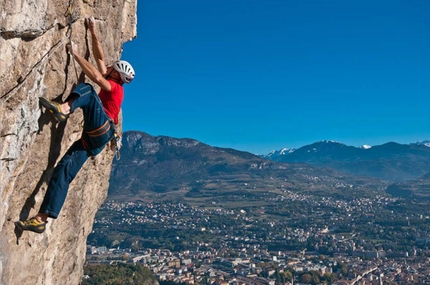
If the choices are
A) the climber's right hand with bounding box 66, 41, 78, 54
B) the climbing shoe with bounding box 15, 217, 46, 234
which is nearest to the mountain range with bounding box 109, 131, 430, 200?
the climber's right hand with bounding box 66, 41, 78, 54

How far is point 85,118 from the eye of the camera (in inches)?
227

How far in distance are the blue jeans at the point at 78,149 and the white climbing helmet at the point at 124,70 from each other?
47cm

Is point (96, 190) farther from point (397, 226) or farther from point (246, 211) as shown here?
point (246, 211)

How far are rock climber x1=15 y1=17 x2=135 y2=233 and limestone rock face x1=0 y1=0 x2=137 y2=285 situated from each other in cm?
23

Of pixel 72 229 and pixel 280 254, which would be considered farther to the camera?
pixel 280 254

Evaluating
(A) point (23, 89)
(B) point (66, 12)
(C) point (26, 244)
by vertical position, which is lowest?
(C) point (26, 244)

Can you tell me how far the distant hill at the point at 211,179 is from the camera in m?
139

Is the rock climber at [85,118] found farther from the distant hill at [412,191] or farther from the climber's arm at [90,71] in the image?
the distant hill at [412,191]

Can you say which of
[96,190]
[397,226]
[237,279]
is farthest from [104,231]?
[96,190]

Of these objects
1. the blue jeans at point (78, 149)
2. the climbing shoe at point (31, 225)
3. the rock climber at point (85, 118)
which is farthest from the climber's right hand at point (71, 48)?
the climbing shoe at point (31, 225)

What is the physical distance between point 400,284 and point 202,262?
67.8ft

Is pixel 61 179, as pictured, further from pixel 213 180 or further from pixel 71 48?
pixel 213 180

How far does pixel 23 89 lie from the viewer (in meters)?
4.84

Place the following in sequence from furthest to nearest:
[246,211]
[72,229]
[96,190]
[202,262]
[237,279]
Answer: [246,211]
[202,262]
[237,279]
[96,190]
[72,229]
